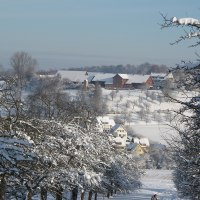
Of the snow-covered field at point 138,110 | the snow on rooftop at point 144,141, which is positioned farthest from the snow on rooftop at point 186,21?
the snow-covered field at point 138,110

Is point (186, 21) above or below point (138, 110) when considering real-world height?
above

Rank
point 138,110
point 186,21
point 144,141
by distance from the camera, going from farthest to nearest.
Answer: point 138,110
point 144,141
point 186,21

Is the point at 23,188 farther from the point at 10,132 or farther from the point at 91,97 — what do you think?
the point at 91,97

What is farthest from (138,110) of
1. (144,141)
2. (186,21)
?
(186,21)

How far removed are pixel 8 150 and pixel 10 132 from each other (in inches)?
47.0

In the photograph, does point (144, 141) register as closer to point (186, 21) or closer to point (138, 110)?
point (138, 110)

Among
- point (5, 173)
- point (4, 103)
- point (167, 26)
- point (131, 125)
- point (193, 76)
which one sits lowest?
point (131, 125)

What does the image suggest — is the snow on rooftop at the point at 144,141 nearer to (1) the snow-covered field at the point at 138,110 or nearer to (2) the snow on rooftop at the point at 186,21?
(1) the snow-covered field at the point at 138,110

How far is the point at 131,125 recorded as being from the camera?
542ft

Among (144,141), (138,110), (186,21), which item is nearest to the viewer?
(186,21)

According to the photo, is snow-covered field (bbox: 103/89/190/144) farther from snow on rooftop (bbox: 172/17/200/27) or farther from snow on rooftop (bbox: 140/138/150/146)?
snow on rooftop (bbox: 172/17/200/27)

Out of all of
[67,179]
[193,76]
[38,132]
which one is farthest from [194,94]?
[67,179]

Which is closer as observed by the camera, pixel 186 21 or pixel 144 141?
pixel 186 21

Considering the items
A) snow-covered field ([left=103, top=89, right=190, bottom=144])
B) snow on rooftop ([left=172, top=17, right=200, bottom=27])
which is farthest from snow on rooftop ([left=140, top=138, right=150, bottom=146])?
snow on rooftop ([left=172, top=17, right=200, bottom=27])
